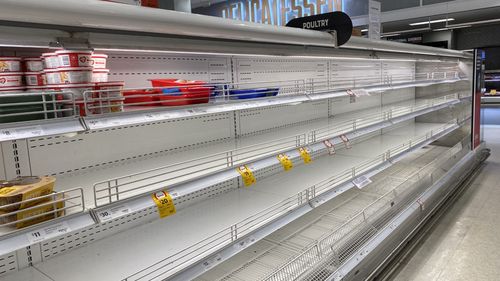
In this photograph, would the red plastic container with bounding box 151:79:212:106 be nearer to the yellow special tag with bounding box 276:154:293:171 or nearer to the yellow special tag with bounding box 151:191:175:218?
the yellow special tag with bounding box 151:191:175:218

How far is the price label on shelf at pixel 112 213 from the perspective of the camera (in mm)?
1127

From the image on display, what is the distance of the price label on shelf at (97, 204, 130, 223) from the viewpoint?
3.70ft

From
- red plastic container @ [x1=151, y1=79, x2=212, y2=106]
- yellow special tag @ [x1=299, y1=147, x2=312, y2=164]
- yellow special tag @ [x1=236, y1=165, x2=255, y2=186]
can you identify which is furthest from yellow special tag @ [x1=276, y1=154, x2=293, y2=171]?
red plastic container @ [x1=151, y1=79, x2=212, y2=106]

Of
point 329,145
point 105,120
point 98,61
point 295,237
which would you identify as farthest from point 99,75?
point 295,237

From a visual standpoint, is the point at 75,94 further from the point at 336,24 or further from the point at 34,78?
the point at 336,24

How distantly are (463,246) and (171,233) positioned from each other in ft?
8.60

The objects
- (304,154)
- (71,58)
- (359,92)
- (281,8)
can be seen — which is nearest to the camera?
(71,58)

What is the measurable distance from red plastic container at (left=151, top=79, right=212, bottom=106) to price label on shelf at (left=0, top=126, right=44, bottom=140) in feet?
1.70

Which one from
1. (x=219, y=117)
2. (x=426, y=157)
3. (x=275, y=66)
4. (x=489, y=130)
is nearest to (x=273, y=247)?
(x=219, y=117)

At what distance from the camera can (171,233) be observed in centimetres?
178

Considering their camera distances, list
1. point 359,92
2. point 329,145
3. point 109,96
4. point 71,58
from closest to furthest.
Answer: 1. point 71,58
2. point 109,96
3. point 329,145
4. point 359,92

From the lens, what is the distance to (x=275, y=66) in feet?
9.25

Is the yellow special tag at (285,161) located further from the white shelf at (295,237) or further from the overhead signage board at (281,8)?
the overhead signage board at (281,8)

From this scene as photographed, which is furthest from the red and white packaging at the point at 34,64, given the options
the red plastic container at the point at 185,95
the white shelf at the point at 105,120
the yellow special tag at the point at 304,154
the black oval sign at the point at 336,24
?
the black oval sign at the point at 336,24
